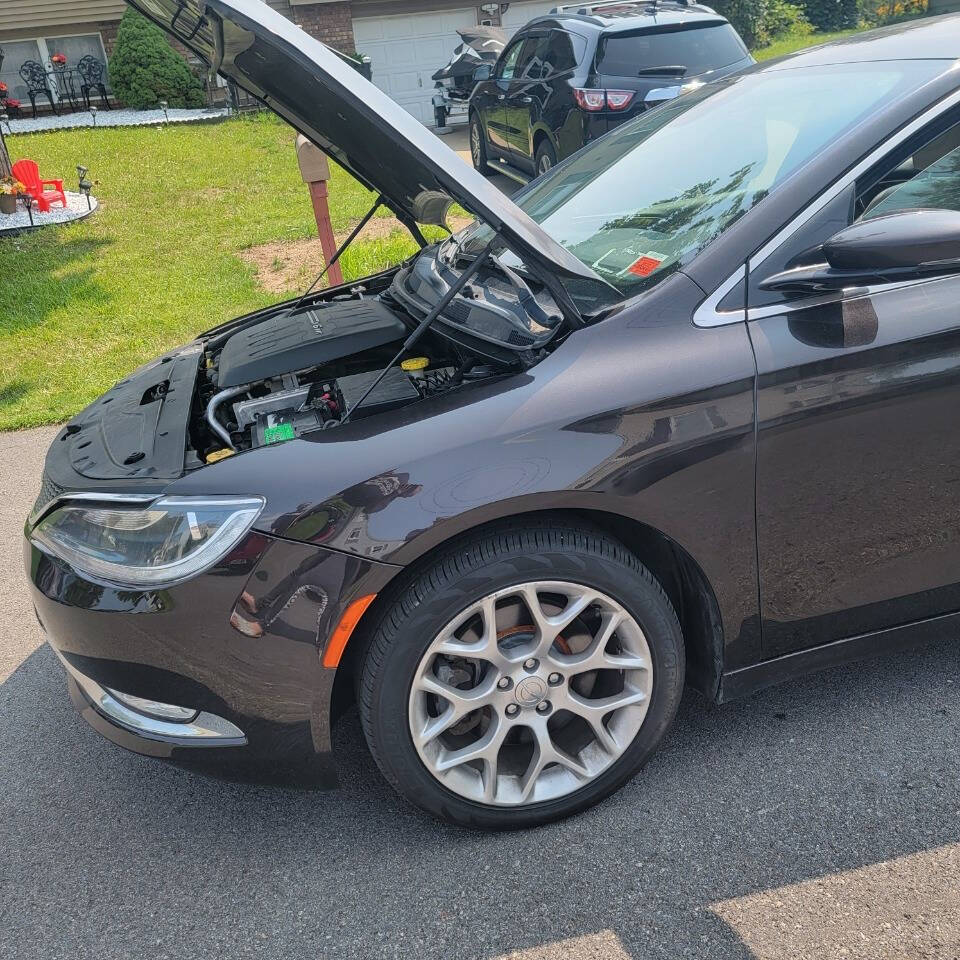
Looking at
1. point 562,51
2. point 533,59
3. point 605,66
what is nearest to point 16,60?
point 533,59

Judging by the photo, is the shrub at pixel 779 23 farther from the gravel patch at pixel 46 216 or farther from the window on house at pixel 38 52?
the gravel patch at pixel 46 216

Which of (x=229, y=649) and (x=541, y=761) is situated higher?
(x=229, y=649)

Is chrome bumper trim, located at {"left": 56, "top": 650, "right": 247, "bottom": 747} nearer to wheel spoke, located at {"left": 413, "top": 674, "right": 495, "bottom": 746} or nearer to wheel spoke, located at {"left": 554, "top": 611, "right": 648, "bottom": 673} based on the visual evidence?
wheel spoke, located at {"left": 413, "top": 674, "right": 495, "bottom": 746}

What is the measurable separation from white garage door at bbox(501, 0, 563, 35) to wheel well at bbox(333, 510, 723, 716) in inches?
801

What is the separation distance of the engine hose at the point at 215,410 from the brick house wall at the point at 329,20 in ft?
59.8

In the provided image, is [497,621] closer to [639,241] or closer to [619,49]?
[639,241]

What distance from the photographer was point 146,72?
53.7 feet

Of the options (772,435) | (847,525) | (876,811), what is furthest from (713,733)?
(772,435)

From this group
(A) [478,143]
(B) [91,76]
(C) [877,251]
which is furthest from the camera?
(B) [91,76]

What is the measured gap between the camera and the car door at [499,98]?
10.5 meters

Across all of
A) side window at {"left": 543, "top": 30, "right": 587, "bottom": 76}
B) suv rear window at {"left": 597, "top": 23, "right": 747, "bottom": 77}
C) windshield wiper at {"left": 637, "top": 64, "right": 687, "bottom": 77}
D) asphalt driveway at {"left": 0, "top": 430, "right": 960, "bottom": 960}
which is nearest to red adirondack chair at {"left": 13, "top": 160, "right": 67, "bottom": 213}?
side window at {"left": 543, "top": 30, "right": 587, "bottom": 76}

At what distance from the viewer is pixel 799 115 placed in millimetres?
2525

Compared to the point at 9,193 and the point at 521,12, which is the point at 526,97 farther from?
the point at 521,12

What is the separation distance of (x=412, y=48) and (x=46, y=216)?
11622mm
